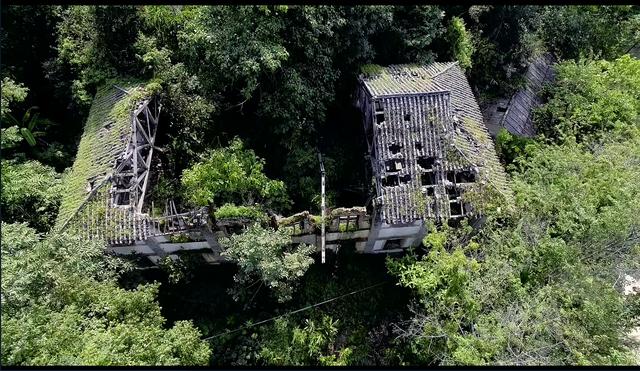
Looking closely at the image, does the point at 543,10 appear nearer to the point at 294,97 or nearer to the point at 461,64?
the point at 461,64

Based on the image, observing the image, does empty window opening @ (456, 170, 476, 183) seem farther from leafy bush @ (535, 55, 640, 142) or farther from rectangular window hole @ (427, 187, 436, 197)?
leafy bush @ (535, 55, 640, 142)

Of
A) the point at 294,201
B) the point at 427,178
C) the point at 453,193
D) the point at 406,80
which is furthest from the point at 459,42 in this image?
the point at 294,201

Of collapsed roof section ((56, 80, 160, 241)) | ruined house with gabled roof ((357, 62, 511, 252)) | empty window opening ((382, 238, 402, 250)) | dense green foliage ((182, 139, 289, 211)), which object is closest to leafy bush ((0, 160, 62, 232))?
collapsed roof section ((56, 80, 160, 241))

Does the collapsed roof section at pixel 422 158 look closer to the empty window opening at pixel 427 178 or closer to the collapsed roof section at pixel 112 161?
the empty window opening at pixel 427 178

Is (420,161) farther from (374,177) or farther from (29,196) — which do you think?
(29,196)

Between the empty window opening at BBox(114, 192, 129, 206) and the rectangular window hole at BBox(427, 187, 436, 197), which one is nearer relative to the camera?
the empty window opening at BBox(114, 192, 129, 206)

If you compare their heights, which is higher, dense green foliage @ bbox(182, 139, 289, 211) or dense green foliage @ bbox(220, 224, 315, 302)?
dense green foliage @ bbox(182, 139, 289, 211)
